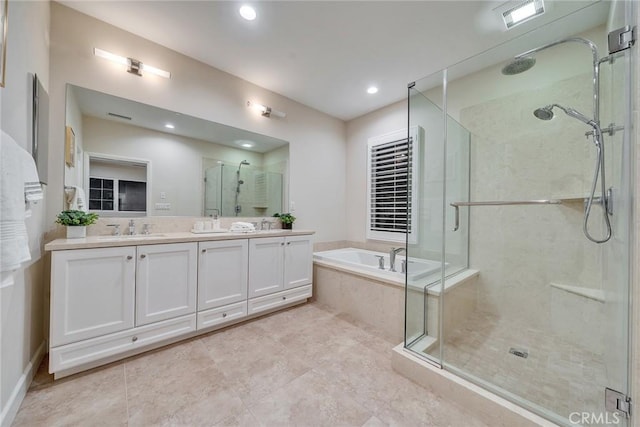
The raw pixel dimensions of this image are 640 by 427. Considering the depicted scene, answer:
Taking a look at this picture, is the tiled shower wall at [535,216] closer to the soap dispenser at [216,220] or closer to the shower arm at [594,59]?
the shower arm at [594,59]

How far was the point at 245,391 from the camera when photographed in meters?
1.39

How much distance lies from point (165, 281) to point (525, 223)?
3.13m

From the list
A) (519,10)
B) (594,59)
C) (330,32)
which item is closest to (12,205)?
(330,32)

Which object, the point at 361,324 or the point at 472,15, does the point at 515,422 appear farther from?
the point at 472,15

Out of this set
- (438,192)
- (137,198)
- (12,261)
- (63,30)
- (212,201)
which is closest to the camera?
(12,261)

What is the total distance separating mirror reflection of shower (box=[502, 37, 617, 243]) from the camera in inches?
56.1

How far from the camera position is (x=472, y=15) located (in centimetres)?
177

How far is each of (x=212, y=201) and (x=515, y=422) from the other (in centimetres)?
280

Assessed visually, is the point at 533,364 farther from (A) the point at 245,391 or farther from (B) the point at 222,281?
(B) the point at 222,281

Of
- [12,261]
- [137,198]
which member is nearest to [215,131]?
[137,198]

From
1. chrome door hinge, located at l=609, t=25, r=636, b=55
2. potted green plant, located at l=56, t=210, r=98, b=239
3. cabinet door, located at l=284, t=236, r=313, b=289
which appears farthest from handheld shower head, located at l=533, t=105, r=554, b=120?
potted green plant, located at l=56, t=210, r=98, b=239

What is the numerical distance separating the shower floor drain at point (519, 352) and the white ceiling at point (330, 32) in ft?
7.38

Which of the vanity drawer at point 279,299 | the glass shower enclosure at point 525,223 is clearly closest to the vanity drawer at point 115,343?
the vanity drawer at point 279,299

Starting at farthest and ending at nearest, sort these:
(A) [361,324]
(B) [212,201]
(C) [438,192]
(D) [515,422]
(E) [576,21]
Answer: (B) [212,201] → (A) [361,324] → (C) [438,192] → (E) [576,21] → (D) [515,422]
